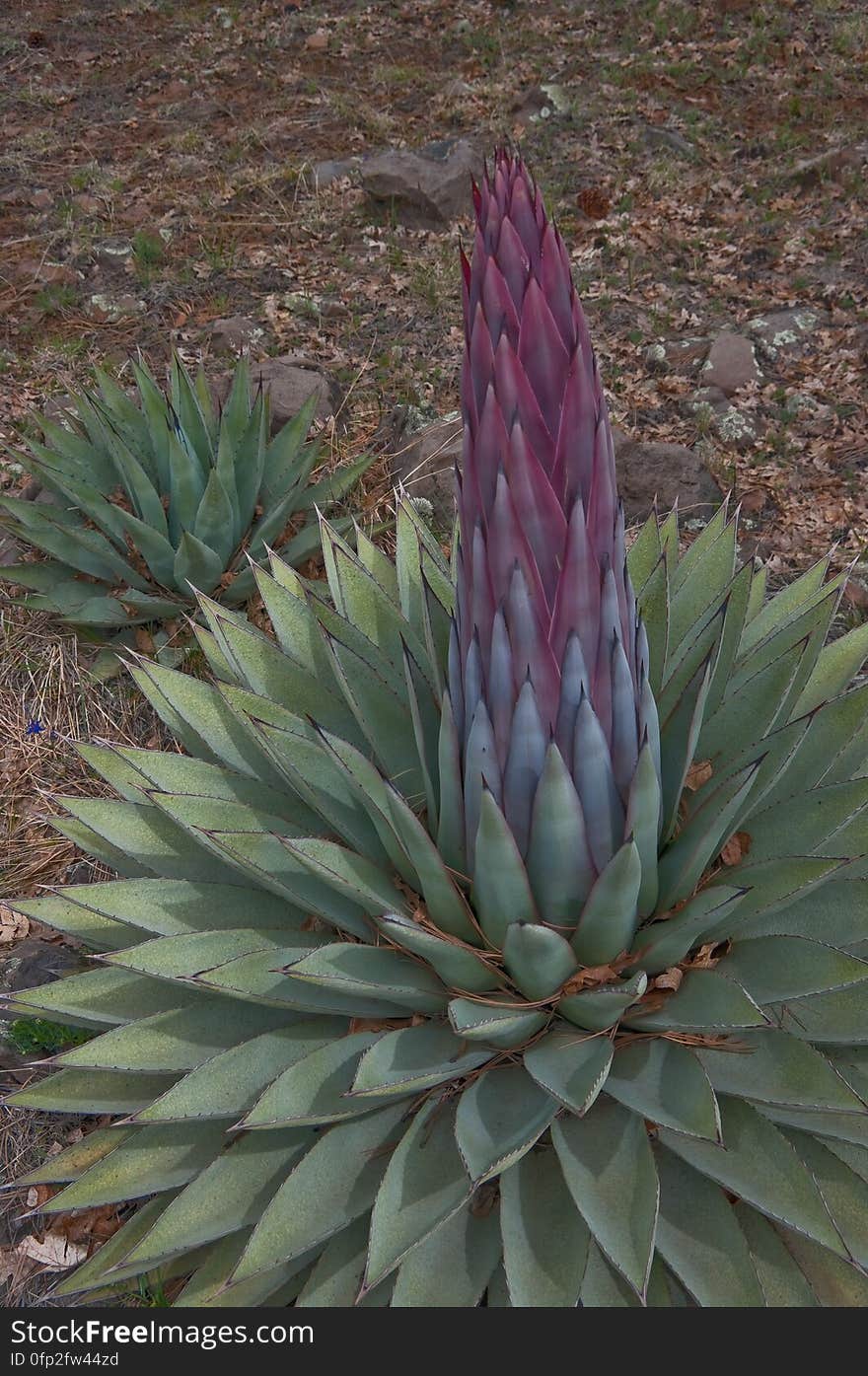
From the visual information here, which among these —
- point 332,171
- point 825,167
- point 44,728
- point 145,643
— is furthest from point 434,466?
point 825,167

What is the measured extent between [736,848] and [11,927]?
228 centimetres

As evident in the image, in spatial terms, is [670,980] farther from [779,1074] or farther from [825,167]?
[825,167]

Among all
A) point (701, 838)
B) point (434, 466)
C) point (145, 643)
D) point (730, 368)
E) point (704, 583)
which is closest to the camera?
point (701, 838)

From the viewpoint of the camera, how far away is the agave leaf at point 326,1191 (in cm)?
177

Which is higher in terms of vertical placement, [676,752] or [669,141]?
[676,752]

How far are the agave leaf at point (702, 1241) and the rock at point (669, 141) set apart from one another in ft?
23.9

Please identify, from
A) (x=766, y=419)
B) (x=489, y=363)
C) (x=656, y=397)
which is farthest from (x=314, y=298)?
(x=489, y=363)

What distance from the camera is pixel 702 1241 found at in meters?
1.75

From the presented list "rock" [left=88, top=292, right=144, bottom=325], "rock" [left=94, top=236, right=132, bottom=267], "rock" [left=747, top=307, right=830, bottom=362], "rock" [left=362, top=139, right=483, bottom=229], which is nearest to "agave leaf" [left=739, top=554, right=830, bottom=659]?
"rock" [left=747, top=307, right=830, bottom=362]

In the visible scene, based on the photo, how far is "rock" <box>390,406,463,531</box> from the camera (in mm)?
Result: 4309

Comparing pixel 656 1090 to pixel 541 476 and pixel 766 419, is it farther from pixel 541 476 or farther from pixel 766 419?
pixel 766 419

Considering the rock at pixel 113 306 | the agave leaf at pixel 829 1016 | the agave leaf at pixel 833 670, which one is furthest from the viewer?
the rock at pixel 113 306

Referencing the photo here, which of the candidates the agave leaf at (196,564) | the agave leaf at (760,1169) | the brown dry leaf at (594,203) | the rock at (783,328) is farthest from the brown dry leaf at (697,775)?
the brown dry leaf at (594,203)

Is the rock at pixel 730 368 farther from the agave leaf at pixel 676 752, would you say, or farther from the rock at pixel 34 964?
the rock at pixel 34 964
